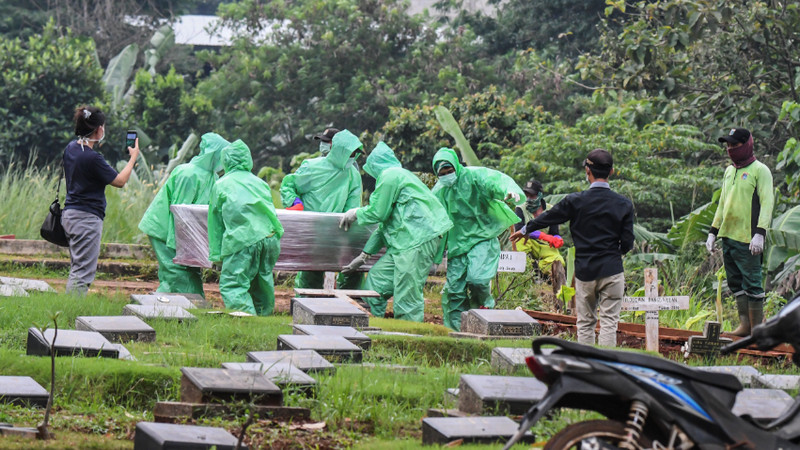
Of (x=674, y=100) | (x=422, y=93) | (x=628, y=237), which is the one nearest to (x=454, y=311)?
(x=628, y=237)

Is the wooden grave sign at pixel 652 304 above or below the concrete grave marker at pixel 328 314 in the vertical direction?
above

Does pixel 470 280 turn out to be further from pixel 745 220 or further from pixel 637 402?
pixel 637 402

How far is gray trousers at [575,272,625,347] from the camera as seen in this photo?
334 inches

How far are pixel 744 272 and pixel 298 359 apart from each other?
4.42 meters

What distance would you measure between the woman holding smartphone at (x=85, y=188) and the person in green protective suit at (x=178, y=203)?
7.37 feet

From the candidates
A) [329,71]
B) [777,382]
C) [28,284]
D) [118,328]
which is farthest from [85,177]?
[329,71]

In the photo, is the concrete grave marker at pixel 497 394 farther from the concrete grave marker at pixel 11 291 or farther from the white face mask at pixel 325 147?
the white face mask at pixel 325 147

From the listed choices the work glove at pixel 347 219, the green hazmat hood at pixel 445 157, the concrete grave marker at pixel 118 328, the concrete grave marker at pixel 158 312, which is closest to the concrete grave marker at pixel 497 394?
the concrete grave marker at pixel 118 328

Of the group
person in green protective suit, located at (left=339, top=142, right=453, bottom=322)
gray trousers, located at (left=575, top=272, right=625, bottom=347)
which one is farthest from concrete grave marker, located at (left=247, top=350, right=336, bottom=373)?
person in green protective suit, located at (left=339, top=142, right=453, bottom=322)

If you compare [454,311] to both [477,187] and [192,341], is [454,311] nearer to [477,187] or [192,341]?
[477,187]

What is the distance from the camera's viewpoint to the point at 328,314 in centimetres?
885

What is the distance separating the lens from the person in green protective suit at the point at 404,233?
1107 centimetres

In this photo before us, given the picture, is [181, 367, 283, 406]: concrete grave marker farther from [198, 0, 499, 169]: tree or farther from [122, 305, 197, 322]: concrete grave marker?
[198, 0, 499, 169]: tree

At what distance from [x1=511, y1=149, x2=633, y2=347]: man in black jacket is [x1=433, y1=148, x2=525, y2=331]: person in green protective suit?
280 centimetres
